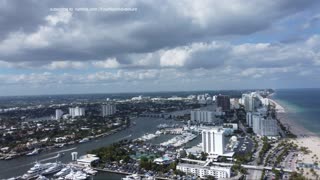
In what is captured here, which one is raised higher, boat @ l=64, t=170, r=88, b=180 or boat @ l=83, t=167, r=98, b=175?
boat @ l=64, t=170, r=88, b=180

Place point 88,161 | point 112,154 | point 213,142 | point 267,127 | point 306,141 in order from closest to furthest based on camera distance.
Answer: point 88,161, point 112,154, point 213,142, point 306,141, point 267,127

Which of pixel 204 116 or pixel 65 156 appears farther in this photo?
pixel 204 116

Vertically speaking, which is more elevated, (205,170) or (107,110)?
(107,110)

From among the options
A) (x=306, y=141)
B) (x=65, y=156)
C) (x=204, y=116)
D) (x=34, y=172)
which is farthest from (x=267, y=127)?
(x=34, y=172)

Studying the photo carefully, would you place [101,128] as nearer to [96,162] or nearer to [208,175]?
[96,162]

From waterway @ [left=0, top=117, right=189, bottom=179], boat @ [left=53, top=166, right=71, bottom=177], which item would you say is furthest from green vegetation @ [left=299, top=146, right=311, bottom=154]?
boat @ [left=53, top=166, right=71, bottom=177]

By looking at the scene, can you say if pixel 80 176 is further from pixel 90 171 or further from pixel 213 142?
pixel 213 142

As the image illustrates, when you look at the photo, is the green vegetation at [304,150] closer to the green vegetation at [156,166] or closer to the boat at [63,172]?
the green vegetation at [156,166]

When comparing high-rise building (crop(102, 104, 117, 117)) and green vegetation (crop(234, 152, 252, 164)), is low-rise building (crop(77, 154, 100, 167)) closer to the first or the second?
green vegetation (crop(234, 152, 252, 164))

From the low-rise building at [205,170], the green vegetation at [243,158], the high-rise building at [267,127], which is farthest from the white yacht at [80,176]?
the high-rise building at [267,127]
